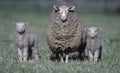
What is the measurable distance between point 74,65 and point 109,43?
18.4ft

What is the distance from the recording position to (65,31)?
1462cm

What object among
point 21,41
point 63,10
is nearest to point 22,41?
point 21,41

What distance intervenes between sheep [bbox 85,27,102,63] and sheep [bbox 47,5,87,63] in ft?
0.77

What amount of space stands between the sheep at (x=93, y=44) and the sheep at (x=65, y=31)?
0.77ft

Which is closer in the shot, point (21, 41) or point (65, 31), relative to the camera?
point (65, 31)

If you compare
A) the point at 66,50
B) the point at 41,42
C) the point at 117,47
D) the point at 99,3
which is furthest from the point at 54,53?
the point at 99,3

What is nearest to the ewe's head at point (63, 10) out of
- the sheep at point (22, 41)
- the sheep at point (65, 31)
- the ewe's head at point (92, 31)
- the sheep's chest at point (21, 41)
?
the sheep at point (65, 31)

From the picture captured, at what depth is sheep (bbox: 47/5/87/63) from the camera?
14.6 m

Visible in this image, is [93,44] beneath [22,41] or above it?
beneath

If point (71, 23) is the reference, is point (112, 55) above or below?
below

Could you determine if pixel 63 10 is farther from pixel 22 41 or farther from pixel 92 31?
pixel 22 41

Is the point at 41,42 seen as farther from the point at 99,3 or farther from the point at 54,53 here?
the point at 99,3

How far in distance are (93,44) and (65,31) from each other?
85 cm

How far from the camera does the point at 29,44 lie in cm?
1529
